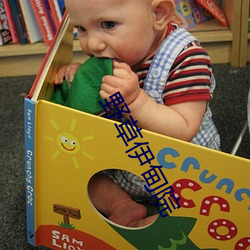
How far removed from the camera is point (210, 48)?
1.36m

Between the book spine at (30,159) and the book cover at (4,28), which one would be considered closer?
the book spine at (30,159)

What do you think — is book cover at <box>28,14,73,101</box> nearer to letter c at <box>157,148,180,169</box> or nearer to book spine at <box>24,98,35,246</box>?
book spine at <box>24,98,35,246</box>

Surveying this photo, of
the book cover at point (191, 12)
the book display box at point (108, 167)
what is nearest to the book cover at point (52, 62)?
the book display box at point (108, 167)

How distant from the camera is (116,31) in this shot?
663 millimetres

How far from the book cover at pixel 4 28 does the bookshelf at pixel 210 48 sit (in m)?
0.02

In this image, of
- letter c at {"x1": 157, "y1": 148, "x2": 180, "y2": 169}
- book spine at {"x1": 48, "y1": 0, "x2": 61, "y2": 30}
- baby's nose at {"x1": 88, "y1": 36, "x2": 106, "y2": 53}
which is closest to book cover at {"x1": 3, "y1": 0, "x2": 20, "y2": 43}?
book spine at {"x1": 48, "y1": 0, "x2": 61, "y2": 30}

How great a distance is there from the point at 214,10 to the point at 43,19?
503 mm

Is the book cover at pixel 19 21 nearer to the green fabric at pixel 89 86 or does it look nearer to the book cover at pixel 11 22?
the book cover at pixel 11 22

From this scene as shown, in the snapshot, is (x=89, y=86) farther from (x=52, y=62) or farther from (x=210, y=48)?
(x=210, y=48)

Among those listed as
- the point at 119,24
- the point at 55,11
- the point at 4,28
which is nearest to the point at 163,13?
the point at 119,24

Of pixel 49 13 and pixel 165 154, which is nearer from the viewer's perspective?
pixel 165 154

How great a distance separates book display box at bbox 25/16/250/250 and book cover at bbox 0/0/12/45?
0.65 m


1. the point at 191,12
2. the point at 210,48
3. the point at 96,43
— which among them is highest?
the point at 96,43

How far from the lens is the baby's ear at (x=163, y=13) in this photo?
683 mm
